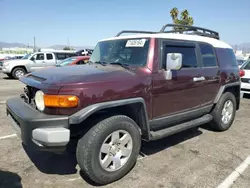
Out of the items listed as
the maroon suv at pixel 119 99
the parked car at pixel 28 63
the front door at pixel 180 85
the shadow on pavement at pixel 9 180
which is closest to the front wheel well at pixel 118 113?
the maroon suv at pixel 119 99

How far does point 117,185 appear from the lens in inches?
120

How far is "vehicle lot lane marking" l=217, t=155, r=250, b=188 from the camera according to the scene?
10.1ft

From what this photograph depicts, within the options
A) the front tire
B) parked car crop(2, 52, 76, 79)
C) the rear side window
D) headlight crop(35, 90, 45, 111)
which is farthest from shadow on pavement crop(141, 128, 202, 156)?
parked car crop(2, 52, 76, 79)

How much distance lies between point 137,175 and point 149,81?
4.29 ft

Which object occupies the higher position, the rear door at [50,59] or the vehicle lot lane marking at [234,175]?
the rear door at [50,59]

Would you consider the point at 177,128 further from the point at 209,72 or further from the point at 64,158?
the point at 64,158

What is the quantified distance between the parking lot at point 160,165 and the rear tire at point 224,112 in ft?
1.03

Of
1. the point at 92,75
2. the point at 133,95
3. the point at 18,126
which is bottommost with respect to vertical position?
the point at 18,126

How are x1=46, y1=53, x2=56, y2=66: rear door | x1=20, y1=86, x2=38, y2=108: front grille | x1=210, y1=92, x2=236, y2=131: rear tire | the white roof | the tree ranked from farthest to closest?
the tree
x1=46, y1=53, x2=56, y2=66: rear door
x1=210, y1=92, x2=236, y2=131: rear tire
the white roof
x1=20, y1=86, x2=38, y2=108: front grille

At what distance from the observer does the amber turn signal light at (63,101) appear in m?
2.72

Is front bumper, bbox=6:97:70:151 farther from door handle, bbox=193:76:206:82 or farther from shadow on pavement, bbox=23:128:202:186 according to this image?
door handle, bbox=193:76:206:82

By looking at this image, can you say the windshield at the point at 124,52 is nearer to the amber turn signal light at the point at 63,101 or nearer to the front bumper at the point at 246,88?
the amber turn signal light at the point at 63,101

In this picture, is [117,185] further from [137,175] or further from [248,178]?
[248,178]

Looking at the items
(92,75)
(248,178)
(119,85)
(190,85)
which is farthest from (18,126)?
(248,178)
